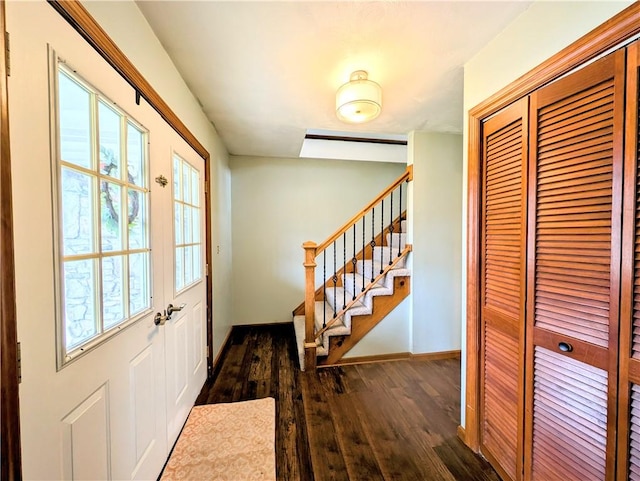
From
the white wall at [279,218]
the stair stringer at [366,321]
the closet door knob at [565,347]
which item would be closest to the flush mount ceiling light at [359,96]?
the closet door knob at [565,347]

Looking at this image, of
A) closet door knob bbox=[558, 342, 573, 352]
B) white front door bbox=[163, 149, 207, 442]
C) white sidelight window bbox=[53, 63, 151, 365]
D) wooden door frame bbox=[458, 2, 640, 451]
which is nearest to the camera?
white sidelight window bbox=[53, 63, 151, 365]

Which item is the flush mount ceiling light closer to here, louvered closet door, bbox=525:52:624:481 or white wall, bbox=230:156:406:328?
louvered closet door, bbox=525:52:624:481

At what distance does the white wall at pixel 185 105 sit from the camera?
41.8 inches

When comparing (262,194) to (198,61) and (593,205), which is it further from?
(593,205)

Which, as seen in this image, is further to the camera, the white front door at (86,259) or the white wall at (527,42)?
the white wall at (527,42)

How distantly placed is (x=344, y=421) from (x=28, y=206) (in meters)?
2.03

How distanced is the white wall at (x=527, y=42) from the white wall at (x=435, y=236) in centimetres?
107

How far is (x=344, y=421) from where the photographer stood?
1.84m

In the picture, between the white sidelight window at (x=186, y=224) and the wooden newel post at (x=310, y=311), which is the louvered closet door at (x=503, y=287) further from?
the white sidelight window at (x=186, y=224)

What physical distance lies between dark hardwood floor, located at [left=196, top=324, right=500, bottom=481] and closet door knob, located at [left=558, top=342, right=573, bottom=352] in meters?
0.92

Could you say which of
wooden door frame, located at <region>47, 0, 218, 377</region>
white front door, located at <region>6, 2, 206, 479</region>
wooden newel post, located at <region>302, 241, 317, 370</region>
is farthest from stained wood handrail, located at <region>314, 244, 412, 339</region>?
wooden door frame, located at <region>47, 0, 218, 377</region>

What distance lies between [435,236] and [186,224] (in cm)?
235

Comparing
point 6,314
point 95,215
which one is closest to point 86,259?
point 95,215

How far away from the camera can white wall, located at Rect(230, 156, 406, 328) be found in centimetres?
363
